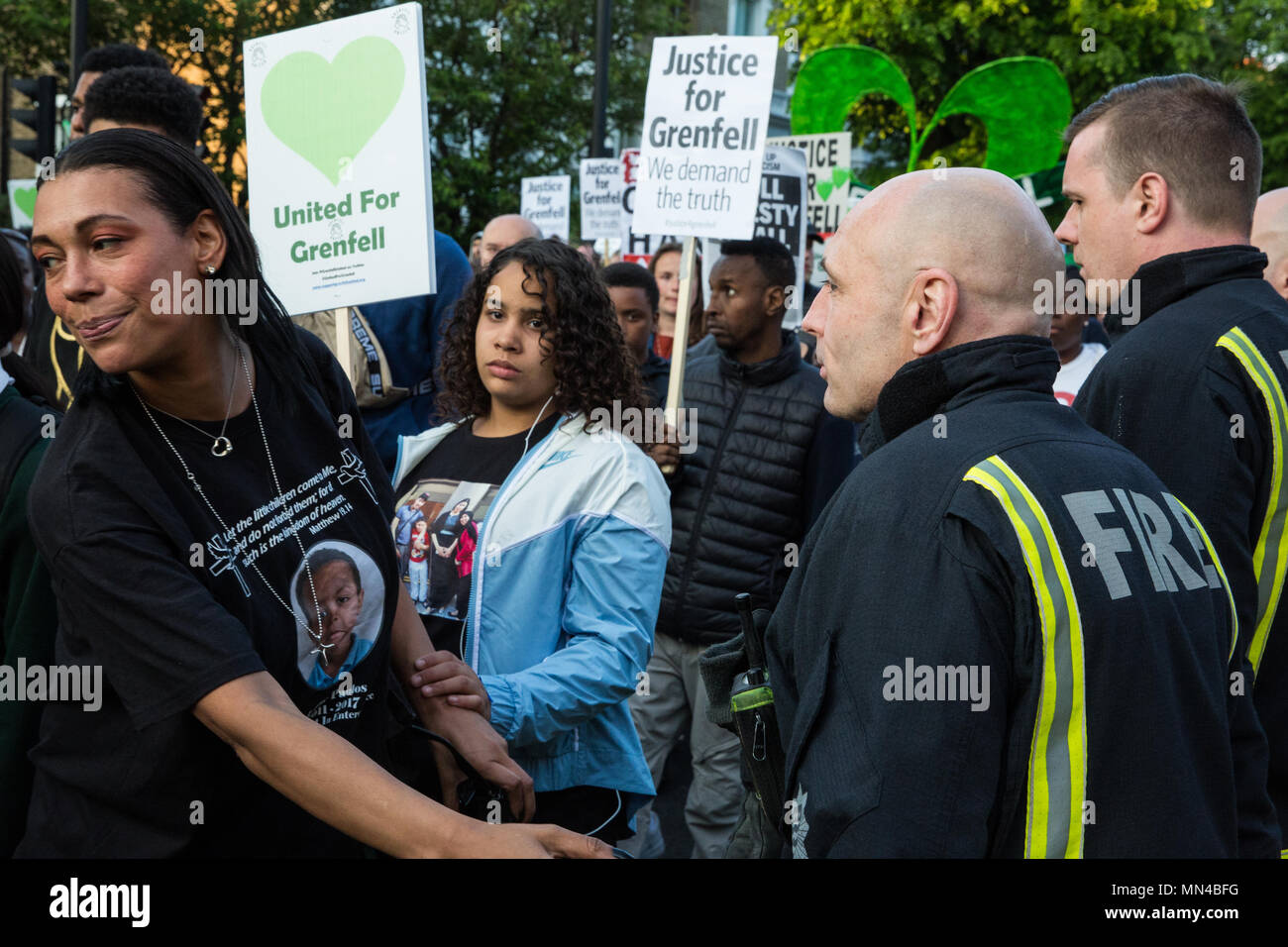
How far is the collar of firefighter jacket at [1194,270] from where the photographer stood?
2.65 m

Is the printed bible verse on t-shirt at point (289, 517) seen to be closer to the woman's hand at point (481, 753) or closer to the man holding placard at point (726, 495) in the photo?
the woman's hand at point (481, 753)

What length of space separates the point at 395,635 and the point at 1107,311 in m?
1.80

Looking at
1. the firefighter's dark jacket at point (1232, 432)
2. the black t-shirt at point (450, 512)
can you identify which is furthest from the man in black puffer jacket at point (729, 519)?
the firefighter's dark jacket at point (1232, 432)

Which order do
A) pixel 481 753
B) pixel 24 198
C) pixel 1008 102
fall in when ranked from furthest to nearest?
pixel 1008 102
pixel 24 198
pixel 481 753

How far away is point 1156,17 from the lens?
86.7 feet

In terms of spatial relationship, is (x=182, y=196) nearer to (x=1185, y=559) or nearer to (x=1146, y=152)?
(x=1185, y=559)

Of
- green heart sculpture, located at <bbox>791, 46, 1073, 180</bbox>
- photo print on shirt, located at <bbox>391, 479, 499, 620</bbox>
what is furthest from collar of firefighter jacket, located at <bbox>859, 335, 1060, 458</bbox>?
green heart sculpture, located at <bbox>791, 46, 1073, 180</bbox>

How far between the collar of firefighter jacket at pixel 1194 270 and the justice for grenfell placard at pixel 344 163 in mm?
2094

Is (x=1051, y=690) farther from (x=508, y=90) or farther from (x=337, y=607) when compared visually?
(x=508, y=90)

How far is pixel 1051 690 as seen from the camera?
156 centimetres

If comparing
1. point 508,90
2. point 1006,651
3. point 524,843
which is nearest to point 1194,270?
point 1006,651

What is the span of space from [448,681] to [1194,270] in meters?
1.77
